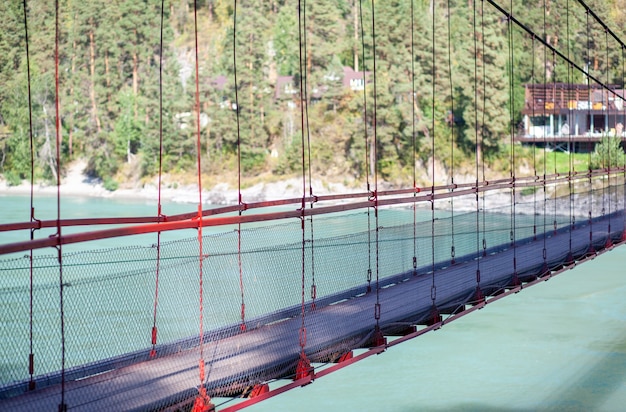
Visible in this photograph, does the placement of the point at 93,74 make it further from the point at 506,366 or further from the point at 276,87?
the point at 506,366

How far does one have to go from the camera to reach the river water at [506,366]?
37.2ft

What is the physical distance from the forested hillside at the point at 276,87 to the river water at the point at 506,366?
626 inches

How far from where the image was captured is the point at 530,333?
14922 mm

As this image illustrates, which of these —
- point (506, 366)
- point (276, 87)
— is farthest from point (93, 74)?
point (506, 366)

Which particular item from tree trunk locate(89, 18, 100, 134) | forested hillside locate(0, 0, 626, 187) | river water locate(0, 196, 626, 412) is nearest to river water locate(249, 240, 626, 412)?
river water locate(0, 196, 626, 412)

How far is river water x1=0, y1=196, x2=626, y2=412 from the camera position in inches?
446

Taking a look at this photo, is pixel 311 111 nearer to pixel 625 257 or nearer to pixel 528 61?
pixel 528 61

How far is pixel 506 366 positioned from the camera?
42.9 feet

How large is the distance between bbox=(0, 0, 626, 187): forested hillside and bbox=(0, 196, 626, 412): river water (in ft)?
52.1

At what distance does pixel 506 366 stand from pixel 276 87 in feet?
86.9

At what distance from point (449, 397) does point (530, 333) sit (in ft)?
12.2

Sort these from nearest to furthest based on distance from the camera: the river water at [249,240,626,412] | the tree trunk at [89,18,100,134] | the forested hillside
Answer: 1. the river water at [249,240,626,412]
2. the forested hillside
3. the tree trunk at [89,18,100,134]

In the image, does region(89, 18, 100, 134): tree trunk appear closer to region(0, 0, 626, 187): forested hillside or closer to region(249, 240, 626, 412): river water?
region(0, 0, 626, 187): forested hillside

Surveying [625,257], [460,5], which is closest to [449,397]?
[625,257]
